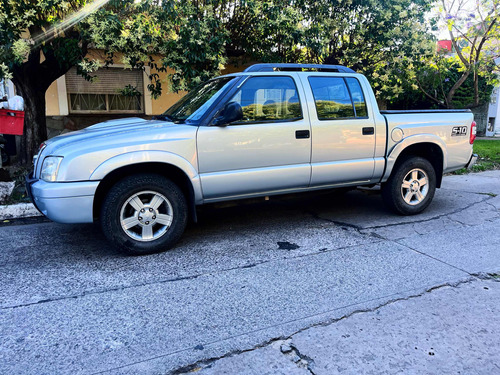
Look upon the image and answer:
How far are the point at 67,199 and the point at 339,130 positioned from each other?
316 centimetres

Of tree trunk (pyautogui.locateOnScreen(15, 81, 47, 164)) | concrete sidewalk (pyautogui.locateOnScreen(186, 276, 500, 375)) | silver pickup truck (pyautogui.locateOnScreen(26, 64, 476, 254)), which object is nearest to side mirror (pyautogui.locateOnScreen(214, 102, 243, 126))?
silver pickup truck (pyautogui.locateOnScreen(26, 64, 476, 254))

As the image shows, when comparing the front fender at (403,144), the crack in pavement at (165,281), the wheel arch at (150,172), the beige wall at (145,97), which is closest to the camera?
the crack in pavement at (165,281)

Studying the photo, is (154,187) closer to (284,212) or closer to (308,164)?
(308,164)

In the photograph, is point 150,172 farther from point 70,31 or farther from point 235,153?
point 70,31

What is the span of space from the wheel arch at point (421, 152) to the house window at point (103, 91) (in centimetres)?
717

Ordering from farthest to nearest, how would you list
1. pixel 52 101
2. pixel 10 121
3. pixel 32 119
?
pixel 52 101, pixel 32 119, pixel 10 121

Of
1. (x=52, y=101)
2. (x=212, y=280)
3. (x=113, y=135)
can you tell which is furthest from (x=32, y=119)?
(x=212, y=280)

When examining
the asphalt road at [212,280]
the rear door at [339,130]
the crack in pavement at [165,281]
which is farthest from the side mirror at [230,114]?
the crack in pavement at [165,281]

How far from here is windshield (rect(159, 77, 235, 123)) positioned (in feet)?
14.6

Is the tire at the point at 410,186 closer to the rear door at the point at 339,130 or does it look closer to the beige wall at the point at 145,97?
the rear door at the point at 339,130

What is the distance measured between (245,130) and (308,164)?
36.2 inches

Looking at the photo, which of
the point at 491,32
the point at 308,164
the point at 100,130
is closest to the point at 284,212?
the point at 308,164

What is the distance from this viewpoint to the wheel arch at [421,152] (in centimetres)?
532

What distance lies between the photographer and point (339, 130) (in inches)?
193
